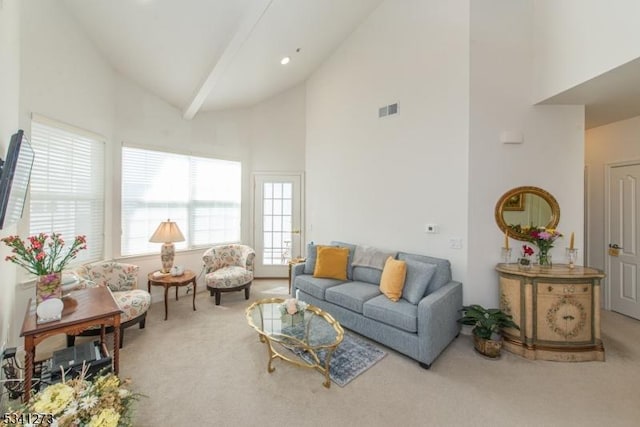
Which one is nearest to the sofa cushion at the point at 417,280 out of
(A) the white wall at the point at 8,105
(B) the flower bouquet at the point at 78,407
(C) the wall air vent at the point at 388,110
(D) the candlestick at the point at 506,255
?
(D) the candlestick at the point at 506,255

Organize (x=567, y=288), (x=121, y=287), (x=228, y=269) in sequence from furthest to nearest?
(x=228, y=269)
(x=121, y=287)
(x=567, y=288)

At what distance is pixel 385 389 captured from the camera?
2238 millimetres

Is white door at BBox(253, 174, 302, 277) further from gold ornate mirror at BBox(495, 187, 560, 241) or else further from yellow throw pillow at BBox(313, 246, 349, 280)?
gold ornate mirror at BBox(495, 187, 560, 241)

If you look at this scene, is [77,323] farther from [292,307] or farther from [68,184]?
[68,184]

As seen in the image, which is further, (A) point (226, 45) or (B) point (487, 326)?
(A) point (226, 45)

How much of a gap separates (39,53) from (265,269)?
13.8 feet

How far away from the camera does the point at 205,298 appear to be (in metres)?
4.35

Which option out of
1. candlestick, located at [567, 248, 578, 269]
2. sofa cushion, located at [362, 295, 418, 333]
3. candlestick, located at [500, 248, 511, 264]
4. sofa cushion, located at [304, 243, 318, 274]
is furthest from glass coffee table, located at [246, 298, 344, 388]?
candlestick, located at [567, 248, 578, 269]

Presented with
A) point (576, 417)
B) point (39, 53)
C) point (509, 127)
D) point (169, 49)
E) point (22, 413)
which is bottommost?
point (576, 417)

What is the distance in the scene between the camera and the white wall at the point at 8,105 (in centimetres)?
198

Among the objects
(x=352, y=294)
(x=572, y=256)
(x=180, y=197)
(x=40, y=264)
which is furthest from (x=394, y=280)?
(x=180, y=197)

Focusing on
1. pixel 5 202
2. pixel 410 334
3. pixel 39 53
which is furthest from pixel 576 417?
pixel 39 53

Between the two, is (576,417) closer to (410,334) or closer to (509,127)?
(410,334)

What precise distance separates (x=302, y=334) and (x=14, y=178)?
228 cm
